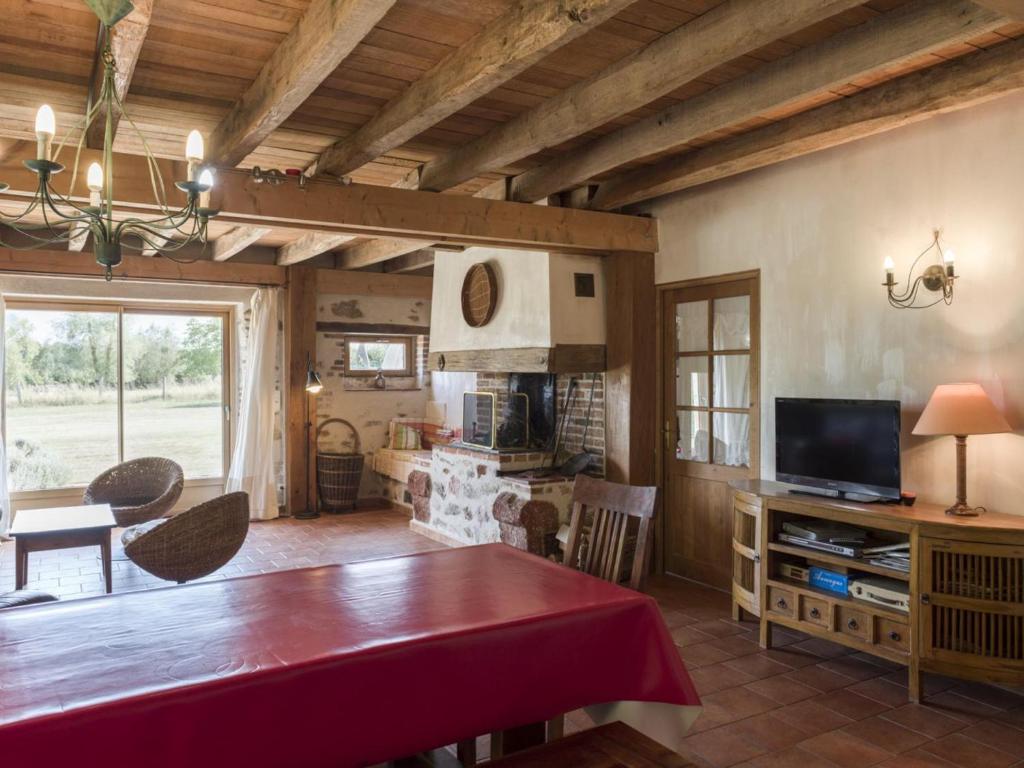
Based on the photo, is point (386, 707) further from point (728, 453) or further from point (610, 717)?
point (728, 453)

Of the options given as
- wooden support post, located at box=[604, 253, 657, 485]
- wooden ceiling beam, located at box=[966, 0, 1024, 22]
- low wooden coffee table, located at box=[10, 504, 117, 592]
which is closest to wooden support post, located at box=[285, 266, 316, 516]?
low wooden coffee table, located at box=[10, 504, 117, 592]

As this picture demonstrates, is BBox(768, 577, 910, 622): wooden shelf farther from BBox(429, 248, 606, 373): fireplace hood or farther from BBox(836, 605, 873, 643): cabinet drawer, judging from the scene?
BBox(429, 248, 606, 373): fireplace hood

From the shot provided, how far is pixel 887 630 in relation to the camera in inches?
132

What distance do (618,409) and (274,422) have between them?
3.82 meters

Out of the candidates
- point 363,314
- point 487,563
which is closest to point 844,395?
point 487,563

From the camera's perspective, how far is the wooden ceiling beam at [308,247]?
240 inches

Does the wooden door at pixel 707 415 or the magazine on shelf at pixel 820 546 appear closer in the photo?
the magazine on shelf at pixel 820 546

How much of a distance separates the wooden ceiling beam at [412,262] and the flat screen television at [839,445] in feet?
13.3

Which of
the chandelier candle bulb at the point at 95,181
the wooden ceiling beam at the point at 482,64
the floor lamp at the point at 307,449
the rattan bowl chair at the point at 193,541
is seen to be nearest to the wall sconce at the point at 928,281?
the wooden ceiling beam at the point at 482,64

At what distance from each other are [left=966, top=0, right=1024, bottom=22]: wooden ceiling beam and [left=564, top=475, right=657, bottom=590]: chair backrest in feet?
5.59

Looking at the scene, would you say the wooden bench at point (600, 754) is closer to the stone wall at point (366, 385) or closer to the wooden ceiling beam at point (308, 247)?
the wooden ceiling beam at point (308, 247)

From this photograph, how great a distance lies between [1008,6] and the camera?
1.96 metres

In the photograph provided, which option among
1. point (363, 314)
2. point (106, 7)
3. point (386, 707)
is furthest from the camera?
point (363, 314)

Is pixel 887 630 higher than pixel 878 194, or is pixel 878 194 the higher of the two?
pixel 878 194
